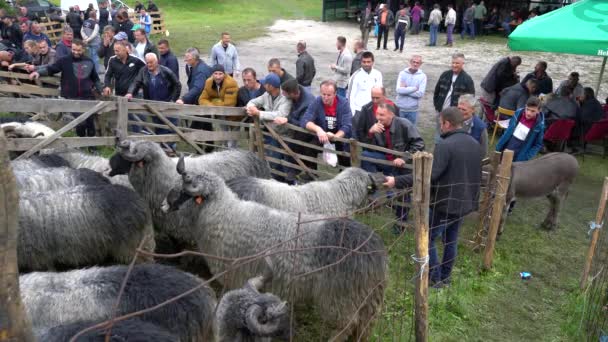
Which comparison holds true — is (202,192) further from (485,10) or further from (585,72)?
(485,10)

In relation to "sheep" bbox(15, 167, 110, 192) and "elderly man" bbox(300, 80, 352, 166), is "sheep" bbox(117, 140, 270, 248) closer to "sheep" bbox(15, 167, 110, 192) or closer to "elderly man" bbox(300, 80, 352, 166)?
"sheep" bbox(15, 167, 110, 192)

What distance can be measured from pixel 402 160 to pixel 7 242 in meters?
5.00

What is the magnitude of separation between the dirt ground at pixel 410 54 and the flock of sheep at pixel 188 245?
761 cm

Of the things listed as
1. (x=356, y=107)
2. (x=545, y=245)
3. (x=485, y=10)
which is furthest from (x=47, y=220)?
(x=485, y=10)

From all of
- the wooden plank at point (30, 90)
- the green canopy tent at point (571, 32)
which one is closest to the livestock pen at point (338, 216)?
the wooden plank at point (30, 90)

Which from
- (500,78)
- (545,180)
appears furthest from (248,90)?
(500,78)

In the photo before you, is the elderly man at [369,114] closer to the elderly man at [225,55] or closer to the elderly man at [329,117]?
the elderly man at [329,117]

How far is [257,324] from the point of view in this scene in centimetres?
328

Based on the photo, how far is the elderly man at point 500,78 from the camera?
11.0 m

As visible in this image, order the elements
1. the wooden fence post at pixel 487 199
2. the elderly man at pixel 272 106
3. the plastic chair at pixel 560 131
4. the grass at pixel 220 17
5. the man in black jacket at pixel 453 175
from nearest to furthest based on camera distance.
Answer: the man in black jacket at pixel 453 175, the wooden fence post at pixel 487 199, the elderly man at pixel 272 106, the plastic chair at pixel 560 131, the grass at pixel 220 17

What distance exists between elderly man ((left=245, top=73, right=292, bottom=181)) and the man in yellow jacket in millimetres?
599

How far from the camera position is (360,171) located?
5.86m

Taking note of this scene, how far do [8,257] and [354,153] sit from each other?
5.25 meters

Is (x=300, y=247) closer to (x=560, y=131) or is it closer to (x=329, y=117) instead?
(x=329, y=117)
